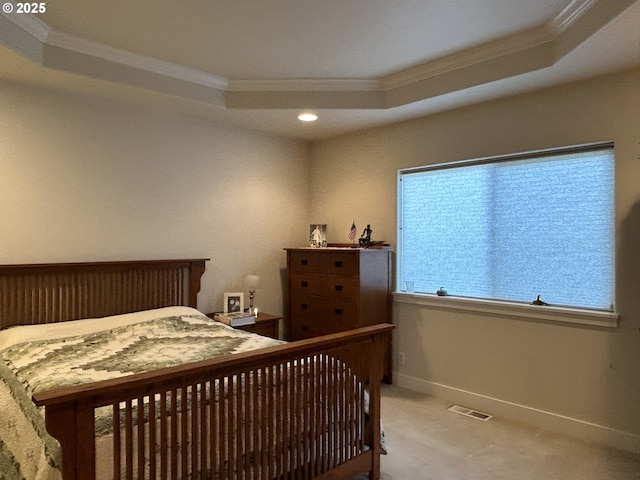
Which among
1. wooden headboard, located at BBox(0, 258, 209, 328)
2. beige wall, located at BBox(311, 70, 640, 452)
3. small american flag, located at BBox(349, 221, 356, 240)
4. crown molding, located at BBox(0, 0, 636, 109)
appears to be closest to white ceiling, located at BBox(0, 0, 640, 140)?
crown molding, located at BBox(0, 0, 636, 109)

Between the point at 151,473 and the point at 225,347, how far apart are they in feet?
3.34

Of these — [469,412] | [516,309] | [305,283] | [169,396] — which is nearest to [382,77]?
→ [305,283]

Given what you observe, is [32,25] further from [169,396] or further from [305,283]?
[305,283]

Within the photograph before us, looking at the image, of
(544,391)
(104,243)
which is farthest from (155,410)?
(544,391)

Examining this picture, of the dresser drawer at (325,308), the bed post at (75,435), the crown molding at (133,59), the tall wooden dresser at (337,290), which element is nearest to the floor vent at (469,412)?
the tall wooden dresser at (337,290)

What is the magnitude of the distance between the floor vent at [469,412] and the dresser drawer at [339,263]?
1.28 meters

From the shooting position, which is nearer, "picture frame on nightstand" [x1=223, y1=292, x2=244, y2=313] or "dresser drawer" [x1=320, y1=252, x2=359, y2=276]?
"dresser drawer" [x1=320, y1=252, x2=359, y2=276]

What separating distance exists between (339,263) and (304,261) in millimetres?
438

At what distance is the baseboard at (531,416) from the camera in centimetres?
276

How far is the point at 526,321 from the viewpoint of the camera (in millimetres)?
3182

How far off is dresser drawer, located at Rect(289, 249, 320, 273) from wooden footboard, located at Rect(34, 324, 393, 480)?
5.60 feet

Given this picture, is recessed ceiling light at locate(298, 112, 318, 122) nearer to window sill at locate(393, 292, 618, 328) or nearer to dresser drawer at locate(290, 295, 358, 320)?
dresser drawer at locate(290, 295, 358, 320)

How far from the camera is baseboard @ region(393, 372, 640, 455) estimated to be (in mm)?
2758

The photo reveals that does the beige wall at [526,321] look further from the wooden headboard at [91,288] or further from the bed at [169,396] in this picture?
the wooden headboard at [91,288]
